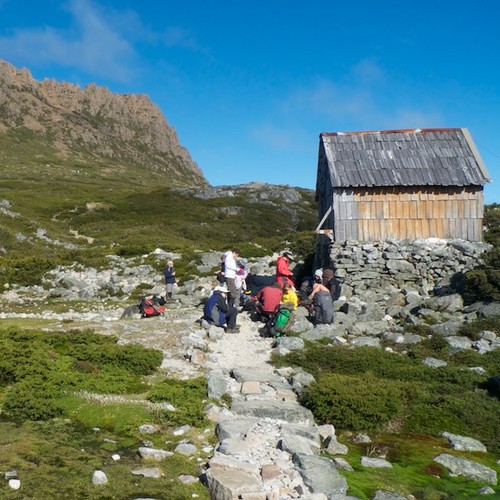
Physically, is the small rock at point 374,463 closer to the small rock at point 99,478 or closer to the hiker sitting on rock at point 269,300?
the small rock at point 99,478

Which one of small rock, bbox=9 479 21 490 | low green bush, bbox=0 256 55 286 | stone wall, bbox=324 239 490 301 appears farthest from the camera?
low green bush, bbox=0 256 55 286

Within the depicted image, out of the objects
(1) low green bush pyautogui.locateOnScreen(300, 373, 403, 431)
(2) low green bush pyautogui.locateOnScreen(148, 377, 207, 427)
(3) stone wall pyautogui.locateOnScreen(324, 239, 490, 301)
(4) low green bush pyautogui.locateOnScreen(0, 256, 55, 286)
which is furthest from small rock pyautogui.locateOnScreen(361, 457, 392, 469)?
(4) low green bush pyautogui.locateOnScreen(0, 256, 55, 286)

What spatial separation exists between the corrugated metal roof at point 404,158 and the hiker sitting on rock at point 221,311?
9702 millimetres

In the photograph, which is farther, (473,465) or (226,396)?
(226,396)

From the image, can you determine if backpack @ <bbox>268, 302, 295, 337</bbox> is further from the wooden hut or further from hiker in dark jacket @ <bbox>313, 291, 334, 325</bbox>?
the wooden hut

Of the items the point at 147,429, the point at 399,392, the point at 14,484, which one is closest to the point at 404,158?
the point at 399,392

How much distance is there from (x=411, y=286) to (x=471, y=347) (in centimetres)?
845

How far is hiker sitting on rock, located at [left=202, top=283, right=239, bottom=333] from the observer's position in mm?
16812

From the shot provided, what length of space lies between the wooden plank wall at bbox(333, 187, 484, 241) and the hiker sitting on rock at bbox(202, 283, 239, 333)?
29.7 ft

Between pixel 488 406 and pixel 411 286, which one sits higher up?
pixel 411 286

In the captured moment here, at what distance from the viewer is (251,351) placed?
14.3 meters

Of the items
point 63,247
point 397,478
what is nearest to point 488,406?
point 397,478

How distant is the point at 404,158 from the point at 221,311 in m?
13.4

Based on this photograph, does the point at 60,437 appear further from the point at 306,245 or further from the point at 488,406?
the point at 306,245
